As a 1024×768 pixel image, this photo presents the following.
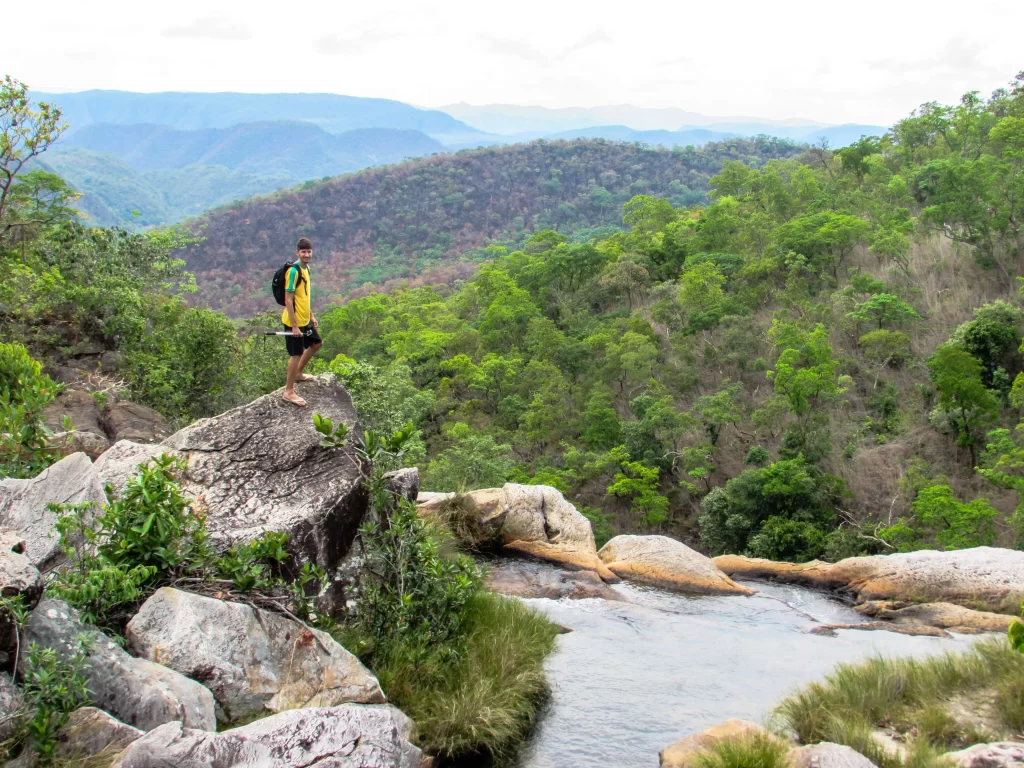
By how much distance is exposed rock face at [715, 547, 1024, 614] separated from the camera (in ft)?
35.9

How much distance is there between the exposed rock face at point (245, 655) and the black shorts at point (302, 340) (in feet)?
9.56

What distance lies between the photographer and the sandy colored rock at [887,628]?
34.0ft

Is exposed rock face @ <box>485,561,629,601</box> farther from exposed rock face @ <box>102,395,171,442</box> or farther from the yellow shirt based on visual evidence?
exposed rock face @ <box>102,395,171,442</box>

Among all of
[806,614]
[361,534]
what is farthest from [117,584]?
[806,614]

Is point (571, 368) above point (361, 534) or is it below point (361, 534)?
below

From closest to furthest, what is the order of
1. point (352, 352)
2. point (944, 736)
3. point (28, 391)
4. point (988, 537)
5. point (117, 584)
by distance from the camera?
point (117, 584), point (944, 736), point (28, 391), point (988, 537), point (352, 352)

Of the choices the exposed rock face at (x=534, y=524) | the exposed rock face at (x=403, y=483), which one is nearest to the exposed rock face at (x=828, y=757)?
the exposed rock face at (x=403, y=483)

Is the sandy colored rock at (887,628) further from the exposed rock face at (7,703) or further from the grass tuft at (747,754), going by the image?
the exposed rock face at (7,703)

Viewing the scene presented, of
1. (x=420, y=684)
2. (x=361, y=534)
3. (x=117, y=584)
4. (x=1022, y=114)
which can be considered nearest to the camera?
(x=117, y=584)

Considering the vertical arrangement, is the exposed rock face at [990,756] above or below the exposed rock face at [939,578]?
above

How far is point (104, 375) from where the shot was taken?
15086 mm

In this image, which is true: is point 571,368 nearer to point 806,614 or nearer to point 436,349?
point 436,349

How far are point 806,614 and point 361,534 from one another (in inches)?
295

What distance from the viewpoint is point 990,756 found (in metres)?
5.36
